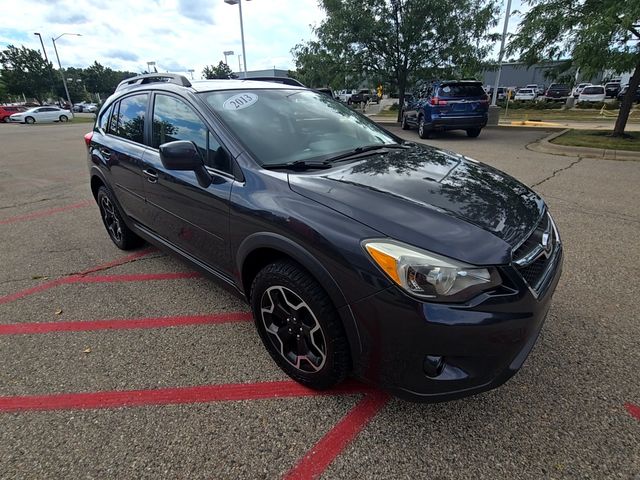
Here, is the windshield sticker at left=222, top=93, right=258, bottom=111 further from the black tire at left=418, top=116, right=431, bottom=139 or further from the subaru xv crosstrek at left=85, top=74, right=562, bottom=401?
the black tire at left=418, top=116, right=431, bottom=139

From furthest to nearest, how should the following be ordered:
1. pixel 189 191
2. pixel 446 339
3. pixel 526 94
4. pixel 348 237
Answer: pixel 526 94 < pixel 189 191 < pixel 348 237 < pixel 446 339

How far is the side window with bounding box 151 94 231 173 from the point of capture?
246cm

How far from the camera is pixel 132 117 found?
11.5 ft

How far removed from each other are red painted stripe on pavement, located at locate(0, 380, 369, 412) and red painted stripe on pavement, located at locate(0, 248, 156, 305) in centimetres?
147

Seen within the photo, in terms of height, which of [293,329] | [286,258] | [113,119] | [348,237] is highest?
[113,119]

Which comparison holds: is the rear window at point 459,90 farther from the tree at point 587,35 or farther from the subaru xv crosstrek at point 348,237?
the subaru xv crosstrek at point 348,237

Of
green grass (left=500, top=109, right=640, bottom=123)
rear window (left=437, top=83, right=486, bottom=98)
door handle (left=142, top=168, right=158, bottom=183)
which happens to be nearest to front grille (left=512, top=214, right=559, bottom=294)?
door handle (left=142, top=168, right=158, bottom=183)

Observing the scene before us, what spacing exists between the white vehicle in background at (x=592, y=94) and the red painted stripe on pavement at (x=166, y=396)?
37976 mm

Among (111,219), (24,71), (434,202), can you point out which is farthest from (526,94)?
(24,71)

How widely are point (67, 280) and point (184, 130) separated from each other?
2.04m

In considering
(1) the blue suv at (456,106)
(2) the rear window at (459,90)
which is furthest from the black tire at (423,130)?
(2) the rear window at (459,90)

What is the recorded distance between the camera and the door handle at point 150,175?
9.84ft

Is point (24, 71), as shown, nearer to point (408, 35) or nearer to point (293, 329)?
point (408, 35)

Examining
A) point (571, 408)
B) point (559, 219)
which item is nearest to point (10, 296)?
point (571, 408)
